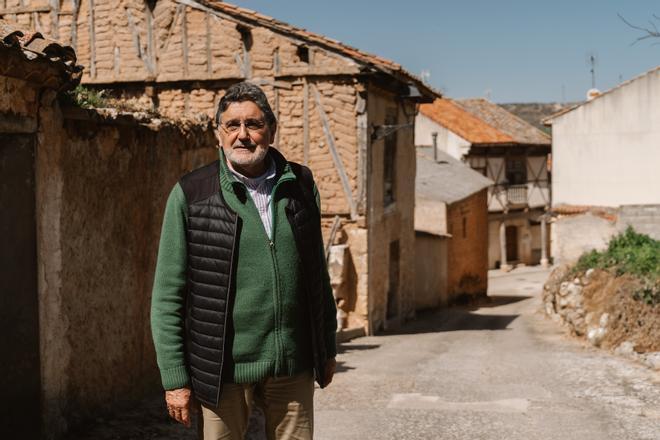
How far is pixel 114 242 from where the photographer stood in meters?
6.92

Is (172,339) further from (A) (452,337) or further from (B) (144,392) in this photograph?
(A) (452,337)

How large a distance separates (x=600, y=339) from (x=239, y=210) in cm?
997

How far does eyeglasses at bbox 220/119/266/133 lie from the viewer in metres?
3.50

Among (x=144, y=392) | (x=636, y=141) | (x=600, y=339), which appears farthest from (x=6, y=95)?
(x=636, y=141)

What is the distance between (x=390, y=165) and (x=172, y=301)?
14400 mm

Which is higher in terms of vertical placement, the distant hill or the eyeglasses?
the distant hill

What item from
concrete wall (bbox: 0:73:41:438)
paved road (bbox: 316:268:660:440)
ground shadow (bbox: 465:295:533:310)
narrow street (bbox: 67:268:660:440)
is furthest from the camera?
ground shadow (bbox: 465:295:533:310)

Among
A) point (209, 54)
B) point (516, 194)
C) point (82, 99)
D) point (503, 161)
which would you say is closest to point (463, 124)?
point (503, 161)

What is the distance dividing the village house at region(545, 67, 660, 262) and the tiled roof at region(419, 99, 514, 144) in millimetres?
12031

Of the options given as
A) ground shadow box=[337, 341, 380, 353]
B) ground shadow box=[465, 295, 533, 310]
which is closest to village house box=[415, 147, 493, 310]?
ground shadow box=[465, 295, 533, 310]

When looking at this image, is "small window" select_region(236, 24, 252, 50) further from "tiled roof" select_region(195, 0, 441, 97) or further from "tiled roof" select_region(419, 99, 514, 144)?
"tiled roof" select_region(419, 99, 514, 144)

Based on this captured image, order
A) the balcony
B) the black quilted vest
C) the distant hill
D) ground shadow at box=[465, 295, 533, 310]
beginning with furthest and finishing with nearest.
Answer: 1. the distant hill
2. the balcony
3. ground shadow at box=[465, 295, 533, 310]
4. the black quilted vest

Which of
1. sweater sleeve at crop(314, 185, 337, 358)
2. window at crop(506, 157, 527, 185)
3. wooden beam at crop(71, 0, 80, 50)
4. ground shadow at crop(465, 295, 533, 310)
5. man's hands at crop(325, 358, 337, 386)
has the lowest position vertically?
ground shadow at crop(465, 295, 533, 310)

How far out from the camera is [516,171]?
126 feet
